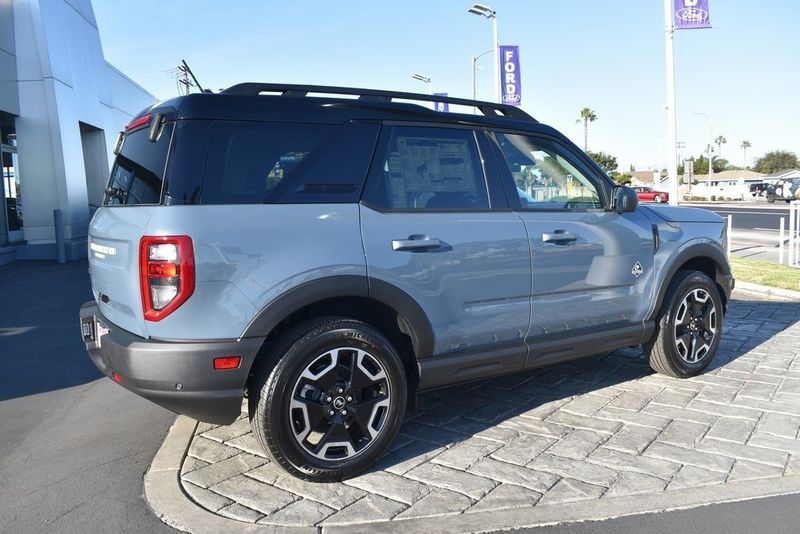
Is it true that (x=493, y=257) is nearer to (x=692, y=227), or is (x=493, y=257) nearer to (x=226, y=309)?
(x=226, y=309)

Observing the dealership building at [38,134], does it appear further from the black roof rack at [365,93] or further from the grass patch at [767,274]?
the grass patch at [767,274]

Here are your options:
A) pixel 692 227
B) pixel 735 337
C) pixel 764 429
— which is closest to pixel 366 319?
pixel 764 429

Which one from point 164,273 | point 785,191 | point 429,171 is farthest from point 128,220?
point 785,191

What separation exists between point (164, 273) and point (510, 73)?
2044cm

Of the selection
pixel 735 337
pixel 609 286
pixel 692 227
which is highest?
pixel 692 227

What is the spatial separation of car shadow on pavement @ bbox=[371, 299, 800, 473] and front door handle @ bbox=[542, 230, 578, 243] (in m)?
1.20

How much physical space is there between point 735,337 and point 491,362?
12.6 ft

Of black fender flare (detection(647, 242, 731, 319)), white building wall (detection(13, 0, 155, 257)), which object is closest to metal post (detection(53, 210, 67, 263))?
white building wall (detection(13, 0, 155, 257))

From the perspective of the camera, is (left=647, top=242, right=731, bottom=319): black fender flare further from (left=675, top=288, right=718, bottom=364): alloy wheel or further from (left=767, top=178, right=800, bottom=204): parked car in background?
(left=767, top=178, right=800, bottom=204): parked car in background

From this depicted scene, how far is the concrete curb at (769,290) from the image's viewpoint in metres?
8.88

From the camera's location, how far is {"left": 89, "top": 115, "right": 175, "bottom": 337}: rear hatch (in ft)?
10.6

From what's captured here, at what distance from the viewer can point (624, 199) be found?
4699 millimetres

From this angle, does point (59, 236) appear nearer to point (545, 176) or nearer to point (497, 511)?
point (545, 176)

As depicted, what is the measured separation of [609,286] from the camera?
4.60 m
